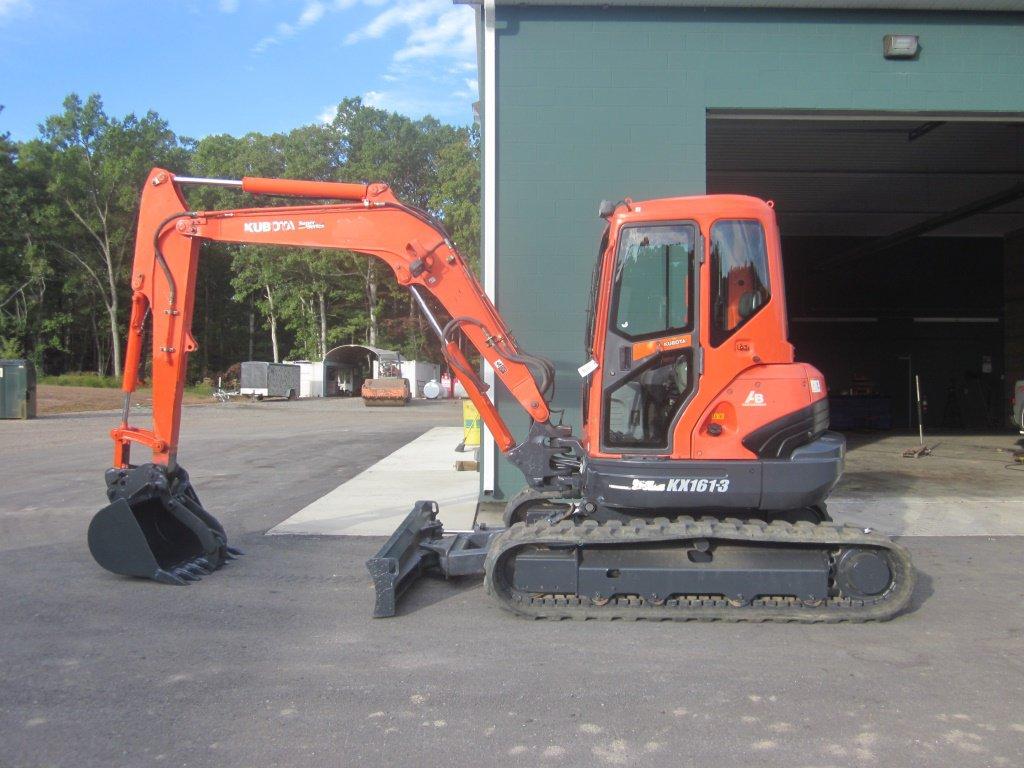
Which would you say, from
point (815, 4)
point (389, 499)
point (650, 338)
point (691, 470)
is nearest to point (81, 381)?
point (389, 499)

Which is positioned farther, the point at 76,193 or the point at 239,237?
the point at 76,193

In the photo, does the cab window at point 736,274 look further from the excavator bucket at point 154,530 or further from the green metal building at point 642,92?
the excavator bucket at point 154,530

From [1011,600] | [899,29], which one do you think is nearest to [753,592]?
[1011,600]

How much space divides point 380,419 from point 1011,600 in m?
24.5

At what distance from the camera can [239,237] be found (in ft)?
23.2

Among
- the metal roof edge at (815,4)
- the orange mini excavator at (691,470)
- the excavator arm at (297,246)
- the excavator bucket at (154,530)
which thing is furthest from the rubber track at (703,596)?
the metal roof edge at (815,4)

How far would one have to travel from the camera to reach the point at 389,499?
1090 centimetres

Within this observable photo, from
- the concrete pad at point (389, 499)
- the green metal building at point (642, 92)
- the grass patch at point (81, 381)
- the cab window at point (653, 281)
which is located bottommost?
the concrete pad at point (389, 499)

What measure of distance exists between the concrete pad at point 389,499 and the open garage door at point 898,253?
7.08 metres

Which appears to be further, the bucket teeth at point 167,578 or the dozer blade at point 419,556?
the bucket teeth at point 167,578

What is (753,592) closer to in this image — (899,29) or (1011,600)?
(1011,600)

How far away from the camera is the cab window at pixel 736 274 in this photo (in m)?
5.91

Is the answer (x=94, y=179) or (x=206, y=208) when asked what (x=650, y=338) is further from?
(x=94, y=179)

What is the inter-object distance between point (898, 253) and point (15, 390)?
1122 inches
